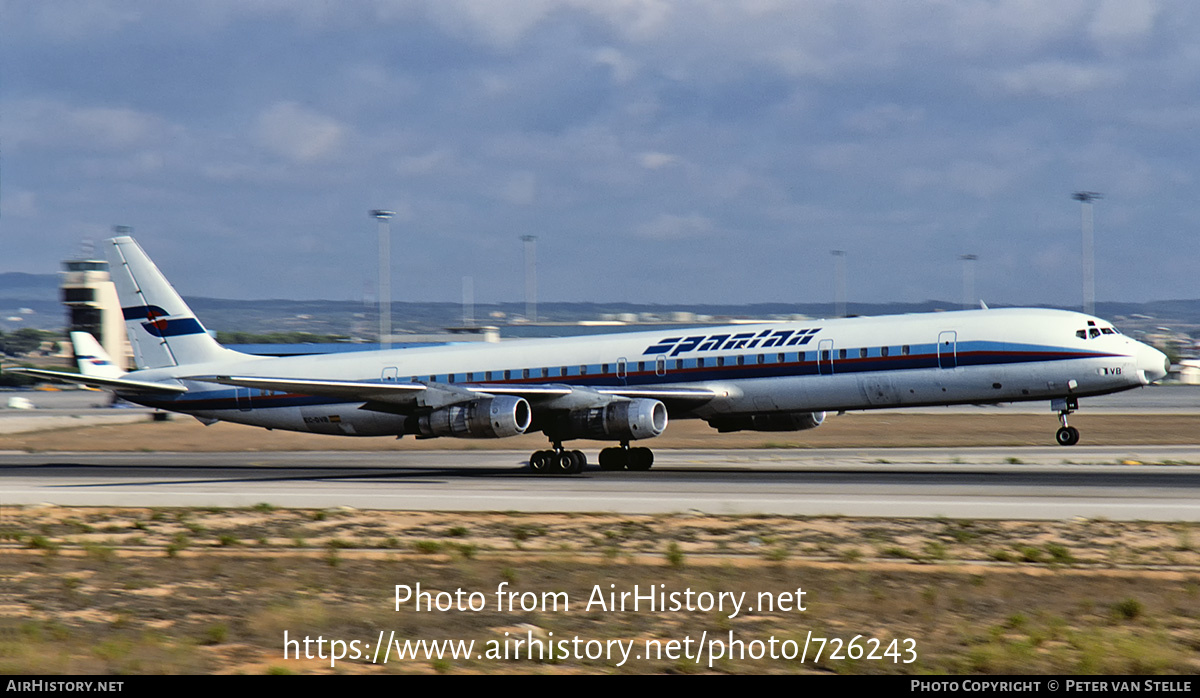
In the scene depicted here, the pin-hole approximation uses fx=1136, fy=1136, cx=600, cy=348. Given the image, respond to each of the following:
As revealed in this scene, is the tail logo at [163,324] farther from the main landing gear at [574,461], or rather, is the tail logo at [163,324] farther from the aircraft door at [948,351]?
the aircraft door at [948,351]

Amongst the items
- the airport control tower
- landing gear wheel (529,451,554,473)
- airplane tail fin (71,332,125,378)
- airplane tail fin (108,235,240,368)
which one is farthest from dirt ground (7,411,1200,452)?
the airport control tower

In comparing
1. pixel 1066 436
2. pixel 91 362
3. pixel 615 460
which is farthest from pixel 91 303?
pixel 1066 436

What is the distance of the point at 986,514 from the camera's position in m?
21.8

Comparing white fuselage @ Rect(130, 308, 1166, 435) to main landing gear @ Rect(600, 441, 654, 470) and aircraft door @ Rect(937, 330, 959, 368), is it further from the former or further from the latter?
main landing gear @ Rect(600, 441, 654, 470)

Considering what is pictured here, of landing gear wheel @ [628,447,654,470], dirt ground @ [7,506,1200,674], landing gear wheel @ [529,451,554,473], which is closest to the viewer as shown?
dirt ground @ [7,506,1200,674]

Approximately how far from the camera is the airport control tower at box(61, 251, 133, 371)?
402 ft

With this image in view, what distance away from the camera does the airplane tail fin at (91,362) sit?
136 feet

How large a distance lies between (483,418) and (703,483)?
682cm

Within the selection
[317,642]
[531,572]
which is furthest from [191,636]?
[531,572]

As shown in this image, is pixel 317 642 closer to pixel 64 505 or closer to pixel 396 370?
pixel 64 505

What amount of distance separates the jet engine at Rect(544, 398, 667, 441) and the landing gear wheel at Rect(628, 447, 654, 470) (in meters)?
2.72

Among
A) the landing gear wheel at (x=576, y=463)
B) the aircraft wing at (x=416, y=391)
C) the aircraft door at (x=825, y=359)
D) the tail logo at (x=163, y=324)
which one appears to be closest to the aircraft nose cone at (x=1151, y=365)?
the aircraft door at (x=825, y=359)

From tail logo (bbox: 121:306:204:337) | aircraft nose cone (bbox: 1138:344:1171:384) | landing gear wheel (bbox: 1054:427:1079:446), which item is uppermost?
tail logo (bbox: 121:306:204:337)

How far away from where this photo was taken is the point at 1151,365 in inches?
1212
